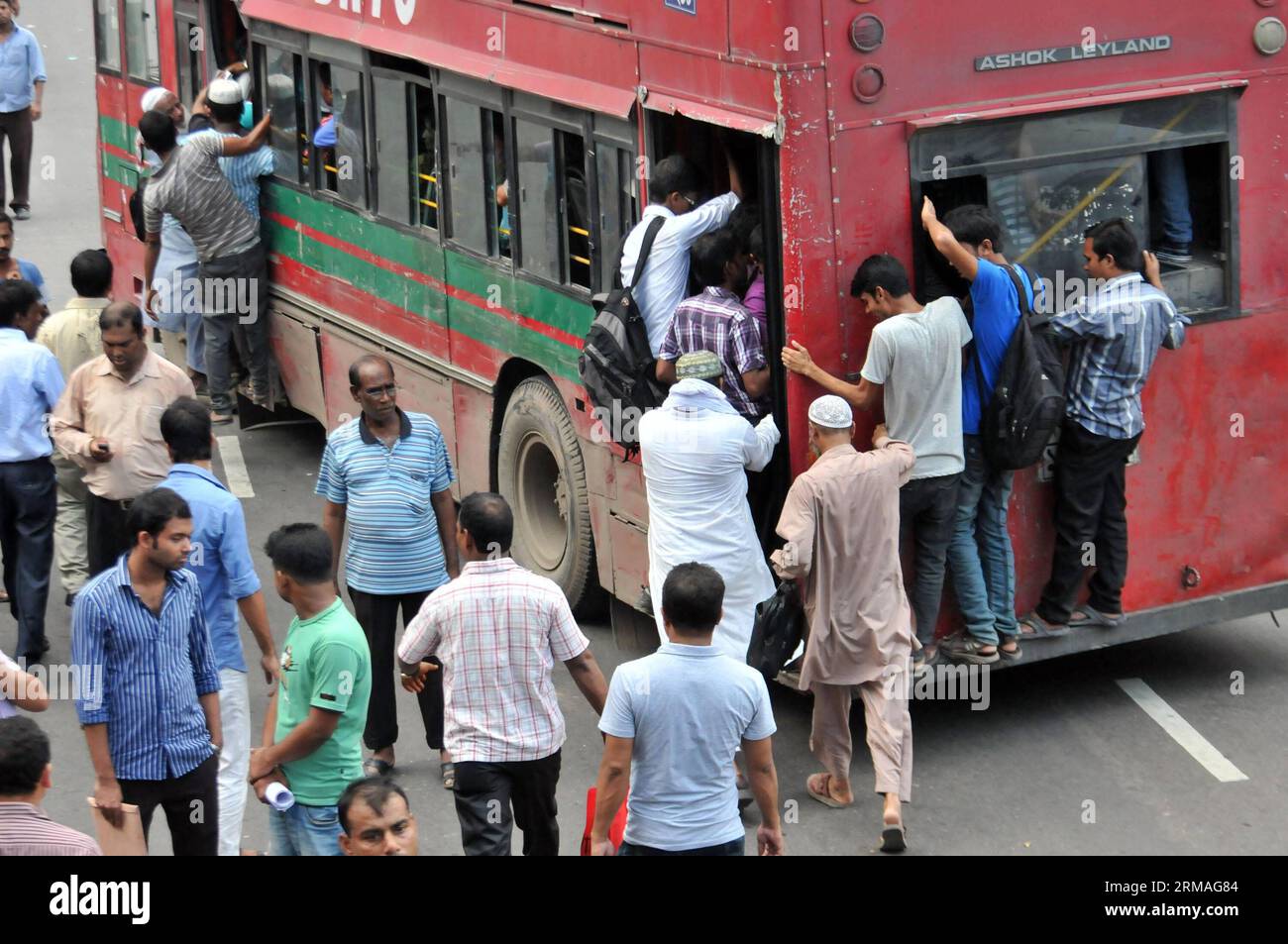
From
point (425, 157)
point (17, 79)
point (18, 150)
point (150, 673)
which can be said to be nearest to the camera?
point (150, 673)

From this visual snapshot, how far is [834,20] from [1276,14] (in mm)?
2005

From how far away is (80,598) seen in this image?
19.7 ft

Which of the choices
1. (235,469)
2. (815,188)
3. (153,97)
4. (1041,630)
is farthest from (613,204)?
(153,97)

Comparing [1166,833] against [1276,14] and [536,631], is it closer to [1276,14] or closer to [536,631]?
[536,631]

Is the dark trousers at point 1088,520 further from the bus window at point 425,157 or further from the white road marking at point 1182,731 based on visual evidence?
the bus window at point 425,157

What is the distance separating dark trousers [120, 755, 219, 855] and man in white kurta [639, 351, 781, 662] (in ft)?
6.43

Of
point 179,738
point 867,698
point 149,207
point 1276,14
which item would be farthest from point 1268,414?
point 149,207

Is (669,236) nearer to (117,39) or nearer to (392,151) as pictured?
(392,151)

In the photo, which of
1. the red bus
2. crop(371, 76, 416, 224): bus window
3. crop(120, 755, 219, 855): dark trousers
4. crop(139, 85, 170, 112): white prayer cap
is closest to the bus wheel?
the red bus

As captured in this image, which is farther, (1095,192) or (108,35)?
(108,35)

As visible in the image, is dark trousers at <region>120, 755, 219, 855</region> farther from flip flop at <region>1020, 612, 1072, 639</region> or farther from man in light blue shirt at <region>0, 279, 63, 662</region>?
flip flop at <region>1020, 612, 1072, 639</region>

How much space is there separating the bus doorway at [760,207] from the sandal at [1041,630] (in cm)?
108

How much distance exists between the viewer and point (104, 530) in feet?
28.1

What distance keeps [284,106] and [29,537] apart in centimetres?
384
